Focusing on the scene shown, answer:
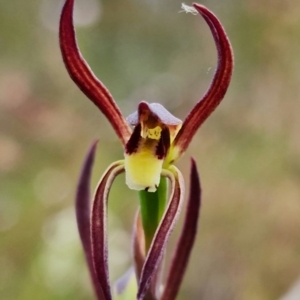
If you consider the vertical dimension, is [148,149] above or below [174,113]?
below

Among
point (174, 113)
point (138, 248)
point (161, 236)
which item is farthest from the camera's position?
point (174, 113)

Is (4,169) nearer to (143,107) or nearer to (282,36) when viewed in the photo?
(282,36)

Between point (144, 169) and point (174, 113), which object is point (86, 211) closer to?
point (144, 169)

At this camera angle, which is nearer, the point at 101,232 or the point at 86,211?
the point at 101,232

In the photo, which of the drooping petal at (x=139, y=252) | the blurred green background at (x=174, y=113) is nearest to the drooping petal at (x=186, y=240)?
the drooping petal at (x=139, y=252)

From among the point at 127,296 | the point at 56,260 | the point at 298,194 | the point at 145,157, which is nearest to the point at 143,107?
the point at 145,157

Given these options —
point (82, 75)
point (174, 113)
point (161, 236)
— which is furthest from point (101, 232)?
point (174, 113)

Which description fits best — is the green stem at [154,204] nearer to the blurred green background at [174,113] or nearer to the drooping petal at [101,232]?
the drooping petal at [101,232]
